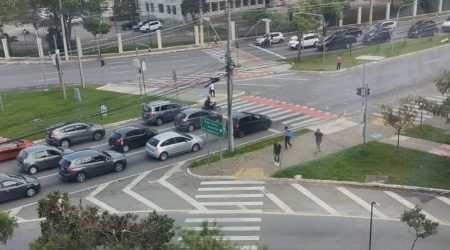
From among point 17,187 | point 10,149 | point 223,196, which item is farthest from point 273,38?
point 17,187

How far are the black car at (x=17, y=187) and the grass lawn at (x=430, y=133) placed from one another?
66.7ft

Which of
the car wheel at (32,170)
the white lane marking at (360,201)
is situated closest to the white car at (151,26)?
the car wheel at (32,170)

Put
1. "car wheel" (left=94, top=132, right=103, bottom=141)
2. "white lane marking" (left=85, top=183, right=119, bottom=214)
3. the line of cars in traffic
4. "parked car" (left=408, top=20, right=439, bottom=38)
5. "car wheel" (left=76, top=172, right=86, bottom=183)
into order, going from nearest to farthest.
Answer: "white lane marking" (left=85, top=183, right=119, bottom=214), the line of cars in traffic, "car wheel" (left=76, top=172, right=86, bottom=183), "car wheel" (left=94, top=132, right=103, bottom=141), "parked car" (left=408, top=20, right=439, bottom=38)

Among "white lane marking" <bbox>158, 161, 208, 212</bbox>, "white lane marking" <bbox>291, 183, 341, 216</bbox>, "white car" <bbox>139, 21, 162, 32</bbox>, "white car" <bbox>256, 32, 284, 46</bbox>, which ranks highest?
"white car" <bbox>139, 21, 162, 32</bbox>

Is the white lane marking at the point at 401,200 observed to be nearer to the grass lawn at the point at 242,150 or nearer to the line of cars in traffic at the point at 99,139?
the grass lawn at the point at 242,150

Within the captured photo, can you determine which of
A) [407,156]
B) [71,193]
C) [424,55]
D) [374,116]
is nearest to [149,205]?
[71,193]

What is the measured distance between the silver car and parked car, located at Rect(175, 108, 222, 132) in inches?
113

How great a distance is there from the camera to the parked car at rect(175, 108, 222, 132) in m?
33.9

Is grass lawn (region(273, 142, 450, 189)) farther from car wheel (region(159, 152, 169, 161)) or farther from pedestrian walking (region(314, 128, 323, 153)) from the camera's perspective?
car wheel (region(159, 152, 169, 161))

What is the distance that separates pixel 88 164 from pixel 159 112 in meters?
8.94

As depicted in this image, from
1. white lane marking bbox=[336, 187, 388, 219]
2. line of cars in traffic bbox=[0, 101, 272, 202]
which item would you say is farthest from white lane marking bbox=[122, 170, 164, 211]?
white lane marking bbox=[336, 187, 388, 219]

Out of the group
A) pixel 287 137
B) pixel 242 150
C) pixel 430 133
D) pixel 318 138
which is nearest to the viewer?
pixel 318 138

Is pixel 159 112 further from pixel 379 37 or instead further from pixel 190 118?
pixel 379 37

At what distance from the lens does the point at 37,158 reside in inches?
1128
